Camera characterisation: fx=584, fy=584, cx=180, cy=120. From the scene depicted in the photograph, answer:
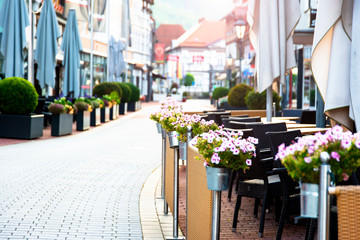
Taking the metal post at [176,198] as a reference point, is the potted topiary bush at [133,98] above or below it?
above

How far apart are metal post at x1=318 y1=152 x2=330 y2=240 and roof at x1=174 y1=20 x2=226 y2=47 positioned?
102m

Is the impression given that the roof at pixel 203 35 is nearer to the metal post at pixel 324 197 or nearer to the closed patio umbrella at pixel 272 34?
the closed patio umbrella at pixel 272 34

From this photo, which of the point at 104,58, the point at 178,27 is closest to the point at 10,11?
the point at 104,58

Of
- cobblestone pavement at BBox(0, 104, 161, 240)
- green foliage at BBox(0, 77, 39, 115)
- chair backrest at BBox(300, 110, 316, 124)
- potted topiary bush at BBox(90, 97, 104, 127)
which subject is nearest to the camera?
cobblestone pavement at BBox(0, 104, 161, 240)

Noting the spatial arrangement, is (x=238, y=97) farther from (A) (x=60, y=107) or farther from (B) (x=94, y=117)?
(A) (x=60, y=107)

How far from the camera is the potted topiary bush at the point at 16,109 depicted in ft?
48.1

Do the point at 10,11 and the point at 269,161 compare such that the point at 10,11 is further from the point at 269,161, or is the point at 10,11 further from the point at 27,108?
the point at 269,161

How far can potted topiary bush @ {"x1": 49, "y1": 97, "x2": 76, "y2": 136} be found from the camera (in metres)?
15.9

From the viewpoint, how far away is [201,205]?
3834 millimetres

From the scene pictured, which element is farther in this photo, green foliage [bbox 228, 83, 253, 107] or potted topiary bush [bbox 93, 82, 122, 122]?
potted topiary bush [bbox 93, 82, 122, 122]

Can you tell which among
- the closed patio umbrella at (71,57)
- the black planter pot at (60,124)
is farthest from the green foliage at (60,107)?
the closed patio umbrella at (71,57)

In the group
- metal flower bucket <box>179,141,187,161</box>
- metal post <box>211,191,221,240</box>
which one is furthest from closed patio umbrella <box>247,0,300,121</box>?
metal post <box>211,191,221,240</box>

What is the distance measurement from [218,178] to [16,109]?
1210 centimetres

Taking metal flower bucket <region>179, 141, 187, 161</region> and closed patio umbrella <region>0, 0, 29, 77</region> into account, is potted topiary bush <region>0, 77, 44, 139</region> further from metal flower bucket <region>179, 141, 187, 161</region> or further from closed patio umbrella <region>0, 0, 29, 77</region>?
metal flower bucket <region>179, 141, 187, 161</region>
